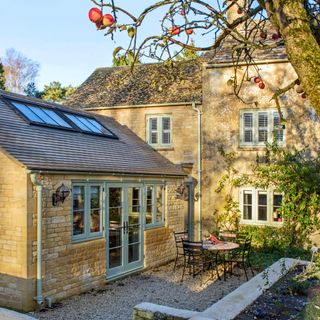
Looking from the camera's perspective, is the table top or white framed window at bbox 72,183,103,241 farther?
the table top

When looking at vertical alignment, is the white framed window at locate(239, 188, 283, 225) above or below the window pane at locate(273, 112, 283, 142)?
below

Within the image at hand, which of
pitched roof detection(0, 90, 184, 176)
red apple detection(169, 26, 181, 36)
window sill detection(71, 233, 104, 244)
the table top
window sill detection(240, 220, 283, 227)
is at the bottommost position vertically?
the table top

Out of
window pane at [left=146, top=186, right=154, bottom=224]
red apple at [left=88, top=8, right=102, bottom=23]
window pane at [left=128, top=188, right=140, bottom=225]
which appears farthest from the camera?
window pane at [left=146, top=186, right=154, bottom=224]

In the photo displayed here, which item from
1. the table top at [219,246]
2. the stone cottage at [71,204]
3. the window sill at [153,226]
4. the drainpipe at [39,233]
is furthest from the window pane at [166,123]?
the drainpipe at [39,233]

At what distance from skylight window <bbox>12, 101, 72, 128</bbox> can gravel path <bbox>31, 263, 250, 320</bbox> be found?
4.67 metres

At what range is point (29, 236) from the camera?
8797 mm

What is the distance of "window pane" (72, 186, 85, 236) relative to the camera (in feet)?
33.4

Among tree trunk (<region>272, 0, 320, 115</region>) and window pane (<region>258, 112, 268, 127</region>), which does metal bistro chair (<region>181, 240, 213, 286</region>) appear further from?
tree trunk (<region>272, 0, 320, 115</region>)

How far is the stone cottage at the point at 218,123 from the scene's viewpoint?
1628 centimetres

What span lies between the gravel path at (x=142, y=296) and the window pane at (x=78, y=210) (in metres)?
1.54

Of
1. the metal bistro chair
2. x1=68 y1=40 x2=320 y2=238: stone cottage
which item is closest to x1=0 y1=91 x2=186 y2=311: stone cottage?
the metal bistro chair

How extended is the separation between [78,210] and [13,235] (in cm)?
178

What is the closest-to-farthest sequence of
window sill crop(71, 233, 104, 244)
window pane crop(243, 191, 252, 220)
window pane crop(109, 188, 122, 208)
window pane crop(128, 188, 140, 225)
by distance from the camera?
window sill crop(71, 233, 104, 244) < window pane crop(109, 188, 122, 208) < window pane crop(128, 188, 140, 225) < window pane crop(243, 191, 252, 220)

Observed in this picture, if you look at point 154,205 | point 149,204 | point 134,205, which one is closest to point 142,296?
point 134,205
